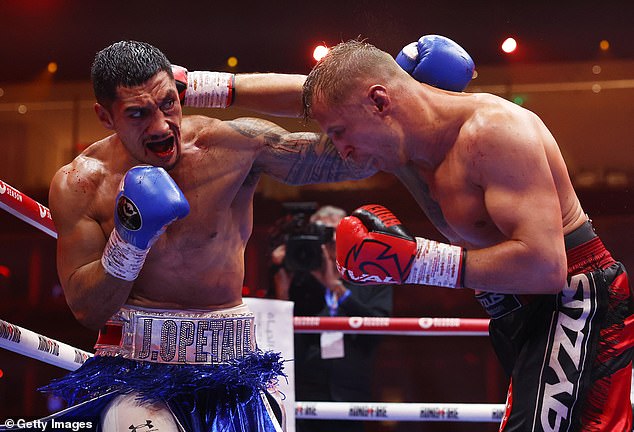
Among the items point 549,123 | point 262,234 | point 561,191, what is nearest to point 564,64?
point 549,123

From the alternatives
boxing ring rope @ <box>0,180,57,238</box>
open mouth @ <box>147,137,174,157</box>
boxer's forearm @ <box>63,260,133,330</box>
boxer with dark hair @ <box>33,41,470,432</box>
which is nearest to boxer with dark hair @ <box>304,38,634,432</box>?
boxer with dark hair @ <box>33,41,470,432</box>

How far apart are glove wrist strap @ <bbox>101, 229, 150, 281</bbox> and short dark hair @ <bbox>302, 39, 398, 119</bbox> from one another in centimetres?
51

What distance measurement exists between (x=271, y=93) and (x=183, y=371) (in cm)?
75

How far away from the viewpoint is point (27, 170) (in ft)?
20.5

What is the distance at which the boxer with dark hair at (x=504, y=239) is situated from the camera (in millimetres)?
1542

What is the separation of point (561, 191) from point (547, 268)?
0.23 meters

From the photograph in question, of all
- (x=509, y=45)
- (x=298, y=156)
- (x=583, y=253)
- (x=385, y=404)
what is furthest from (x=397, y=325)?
(x=509, y=45)

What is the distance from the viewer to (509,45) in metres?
5.91

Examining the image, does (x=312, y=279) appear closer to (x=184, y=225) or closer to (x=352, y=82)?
(x=184, y=225)

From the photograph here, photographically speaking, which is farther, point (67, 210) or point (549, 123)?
point (549, 123)

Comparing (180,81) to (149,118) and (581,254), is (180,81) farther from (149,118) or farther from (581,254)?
(581,254)

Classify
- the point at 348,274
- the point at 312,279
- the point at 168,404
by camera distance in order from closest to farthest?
the point at 348,274
the point at 168,404
the point at 312,279

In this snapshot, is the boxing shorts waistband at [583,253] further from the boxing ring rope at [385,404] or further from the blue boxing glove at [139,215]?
the boxing ring rope at [385,404]

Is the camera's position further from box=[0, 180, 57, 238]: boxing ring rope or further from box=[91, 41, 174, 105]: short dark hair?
box=[91, 41, 174, 105]: short dark hair
